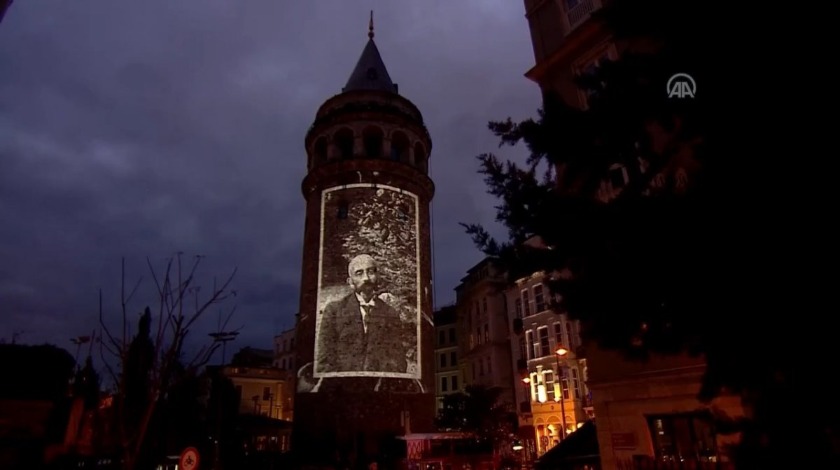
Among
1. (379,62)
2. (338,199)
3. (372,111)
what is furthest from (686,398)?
(379,62)

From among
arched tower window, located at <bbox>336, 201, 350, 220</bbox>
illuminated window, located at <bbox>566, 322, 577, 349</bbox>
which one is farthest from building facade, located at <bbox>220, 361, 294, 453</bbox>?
illuminated window, located at <bbox>566, 322, 577, 349</bbox>

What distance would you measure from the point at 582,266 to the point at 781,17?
1.97m

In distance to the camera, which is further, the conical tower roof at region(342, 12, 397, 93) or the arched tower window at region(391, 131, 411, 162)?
the conical tower roof at region(342, 12, 397, 93)

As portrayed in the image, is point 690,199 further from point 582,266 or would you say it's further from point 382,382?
point 382,382

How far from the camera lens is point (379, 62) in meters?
32.5

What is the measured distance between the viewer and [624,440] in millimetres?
8812

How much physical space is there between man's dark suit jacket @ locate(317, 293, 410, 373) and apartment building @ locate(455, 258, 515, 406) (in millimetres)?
10486

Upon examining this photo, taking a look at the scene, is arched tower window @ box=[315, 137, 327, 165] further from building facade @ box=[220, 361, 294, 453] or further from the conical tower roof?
building facade @ box=[220, 361, 294, 453]

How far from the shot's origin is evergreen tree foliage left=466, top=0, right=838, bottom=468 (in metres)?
2.85

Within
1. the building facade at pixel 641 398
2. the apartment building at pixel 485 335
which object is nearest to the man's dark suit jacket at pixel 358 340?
the apartment building at pixel 485 335

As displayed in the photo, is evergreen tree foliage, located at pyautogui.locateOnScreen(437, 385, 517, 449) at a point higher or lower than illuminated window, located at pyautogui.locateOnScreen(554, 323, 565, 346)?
lower

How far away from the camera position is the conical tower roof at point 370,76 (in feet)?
98.7

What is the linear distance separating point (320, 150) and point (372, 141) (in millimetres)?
3255

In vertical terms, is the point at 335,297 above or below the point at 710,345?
above
